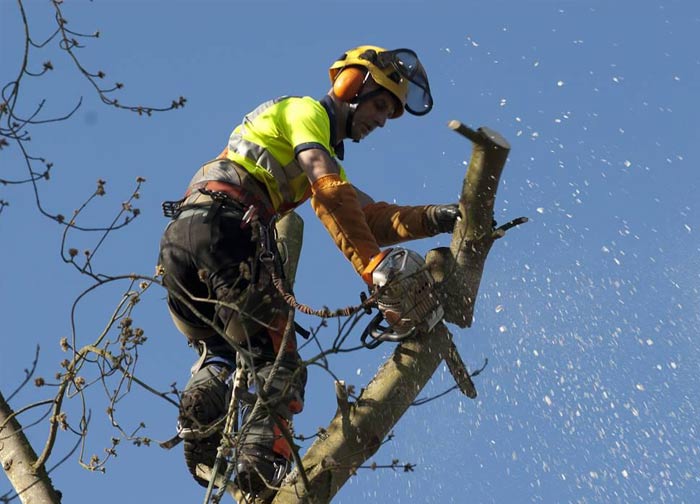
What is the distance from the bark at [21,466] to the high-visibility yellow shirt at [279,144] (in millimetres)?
1512

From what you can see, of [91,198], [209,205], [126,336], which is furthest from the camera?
[209,205]

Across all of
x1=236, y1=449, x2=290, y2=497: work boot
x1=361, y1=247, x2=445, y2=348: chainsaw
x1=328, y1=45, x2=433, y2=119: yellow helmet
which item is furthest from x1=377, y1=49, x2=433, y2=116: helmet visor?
x1=236, y1=449, x2=290, y2=497: work boot

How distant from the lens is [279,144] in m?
5.74

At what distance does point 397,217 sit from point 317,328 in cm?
166

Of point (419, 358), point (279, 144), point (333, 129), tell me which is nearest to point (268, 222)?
point (279, 144)

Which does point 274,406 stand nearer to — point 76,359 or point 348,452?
point 348,452

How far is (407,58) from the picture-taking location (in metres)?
6.02

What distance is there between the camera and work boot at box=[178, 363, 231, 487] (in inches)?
207

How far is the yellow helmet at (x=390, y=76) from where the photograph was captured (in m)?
5.90

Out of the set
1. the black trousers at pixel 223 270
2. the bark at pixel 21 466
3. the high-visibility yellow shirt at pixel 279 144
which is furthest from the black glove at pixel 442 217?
the bark at pixel 21 466

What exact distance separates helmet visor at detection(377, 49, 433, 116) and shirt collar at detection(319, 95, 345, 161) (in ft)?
0.98

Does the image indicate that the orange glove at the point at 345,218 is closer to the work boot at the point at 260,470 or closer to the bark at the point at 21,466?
the work boot at the point at 260,470

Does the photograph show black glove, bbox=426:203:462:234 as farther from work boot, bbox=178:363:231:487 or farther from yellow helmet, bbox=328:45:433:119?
work boot, bbox=178:363:231:487

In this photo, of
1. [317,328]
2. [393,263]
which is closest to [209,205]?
[393,263]
